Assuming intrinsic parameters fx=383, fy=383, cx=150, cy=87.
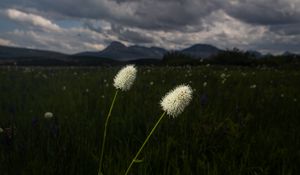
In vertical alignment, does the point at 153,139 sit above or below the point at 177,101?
below

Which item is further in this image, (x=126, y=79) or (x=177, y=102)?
(x=126, y=79)

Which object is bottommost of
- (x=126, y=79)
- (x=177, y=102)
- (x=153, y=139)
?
(x=153, y=139)

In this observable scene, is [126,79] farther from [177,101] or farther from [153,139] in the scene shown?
[153,139]

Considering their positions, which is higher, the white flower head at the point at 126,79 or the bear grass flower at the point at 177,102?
the white flower head at the point at 126,79

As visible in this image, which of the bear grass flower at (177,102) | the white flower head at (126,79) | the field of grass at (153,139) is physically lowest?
the field of grass at (153,139)

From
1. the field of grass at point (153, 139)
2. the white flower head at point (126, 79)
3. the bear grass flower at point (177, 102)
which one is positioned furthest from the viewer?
the field of grass at point (153, 139)

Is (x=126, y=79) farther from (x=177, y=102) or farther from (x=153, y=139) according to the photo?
(x=153, y=139)

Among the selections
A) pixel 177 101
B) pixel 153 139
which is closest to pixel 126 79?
pixel 177 101

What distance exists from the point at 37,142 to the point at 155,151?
152 centimetres

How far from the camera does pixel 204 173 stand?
3.53 meters

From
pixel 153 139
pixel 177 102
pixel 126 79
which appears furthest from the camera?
pixel 153 139

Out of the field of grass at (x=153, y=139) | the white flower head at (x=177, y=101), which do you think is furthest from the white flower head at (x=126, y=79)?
the field of grass at (x=153, y=139)

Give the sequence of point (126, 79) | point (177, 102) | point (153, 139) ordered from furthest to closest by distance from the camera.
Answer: point (153, 139)
point (126, 79)
point (177, 102)

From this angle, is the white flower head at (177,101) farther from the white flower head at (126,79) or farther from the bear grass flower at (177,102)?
the white flower head at (126,79)
